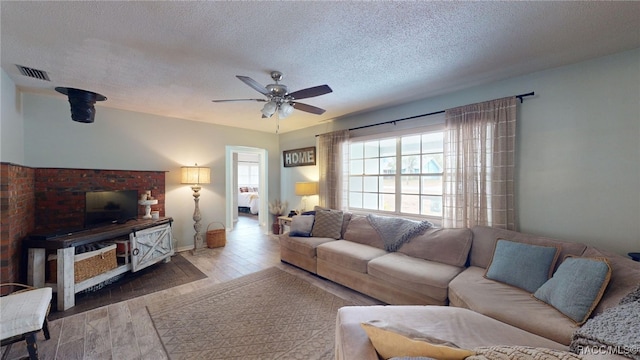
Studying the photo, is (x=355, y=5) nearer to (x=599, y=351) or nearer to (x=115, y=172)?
(x=599, y=351)

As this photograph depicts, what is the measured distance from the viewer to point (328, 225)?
12.1 feet

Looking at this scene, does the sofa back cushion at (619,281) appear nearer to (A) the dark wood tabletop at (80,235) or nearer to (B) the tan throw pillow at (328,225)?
(B) the tan throw pillow at (328,225)

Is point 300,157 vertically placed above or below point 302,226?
above

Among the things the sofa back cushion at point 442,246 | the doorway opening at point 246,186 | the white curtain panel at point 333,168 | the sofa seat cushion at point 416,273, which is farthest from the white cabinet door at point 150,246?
the sofa back cushion at point 442,246

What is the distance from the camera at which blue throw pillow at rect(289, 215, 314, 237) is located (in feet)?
12.2

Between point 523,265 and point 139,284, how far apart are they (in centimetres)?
426

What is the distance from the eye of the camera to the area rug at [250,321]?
1882 mm

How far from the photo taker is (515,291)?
1958 mm

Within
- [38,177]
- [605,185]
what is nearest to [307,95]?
[605,185]

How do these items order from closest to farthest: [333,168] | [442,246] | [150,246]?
[442,246], [150,246], [333,168]

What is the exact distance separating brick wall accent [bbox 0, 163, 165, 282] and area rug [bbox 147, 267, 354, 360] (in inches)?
59.0

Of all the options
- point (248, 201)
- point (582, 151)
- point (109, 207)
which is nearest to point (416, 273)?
point (582, 151)

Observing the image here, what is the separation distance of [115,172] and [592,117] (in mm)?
6031

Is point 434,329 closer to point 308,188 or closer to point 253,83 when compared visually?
point 253,83
